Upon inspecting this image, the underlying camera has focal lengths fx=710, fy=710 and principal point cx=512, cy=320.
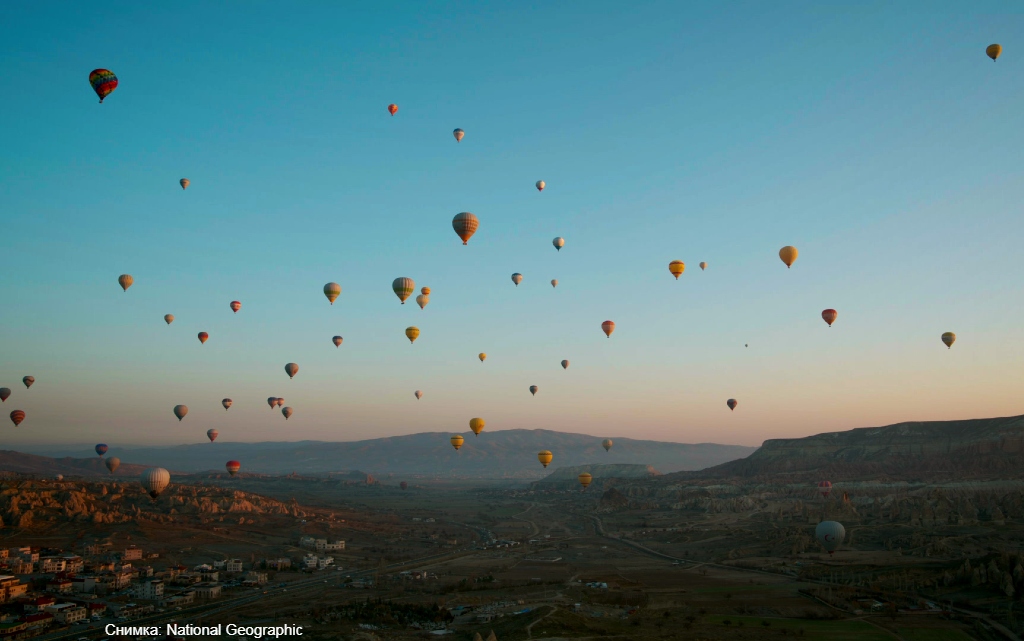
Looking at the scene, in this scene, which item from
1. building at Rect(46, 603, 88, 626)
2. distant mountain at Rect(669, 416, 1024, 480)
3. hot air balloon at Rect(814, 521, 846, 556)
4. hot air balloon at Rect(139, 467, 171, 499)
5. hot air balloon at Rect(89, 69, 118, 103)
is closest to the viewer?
building at Rect(46, 603, 88, 626)

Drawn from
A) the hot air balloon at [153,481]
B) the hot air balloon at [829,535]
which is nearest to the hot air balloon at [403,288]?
the hot air balloon at [153,481]

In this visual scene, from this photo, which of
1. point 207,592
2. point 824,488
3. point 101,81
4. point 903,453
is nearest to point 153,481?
point 207,592

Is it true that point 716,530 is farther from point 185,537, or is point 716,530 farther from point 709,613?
point 185,537

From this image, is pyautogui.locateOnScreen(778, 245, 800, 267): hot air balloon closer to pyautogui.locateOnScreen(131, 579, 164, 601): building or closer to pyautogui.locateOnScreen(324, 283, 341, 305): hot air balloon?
pyautogui.locateOnScreen(324, 283, 341, 305): hot air balloon

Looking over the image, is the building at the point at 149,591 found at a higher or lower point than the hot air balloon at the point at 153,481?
lower

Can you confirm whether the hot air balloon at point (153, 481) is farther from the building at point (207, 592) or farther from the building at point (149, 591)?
the building at point (207, 592)

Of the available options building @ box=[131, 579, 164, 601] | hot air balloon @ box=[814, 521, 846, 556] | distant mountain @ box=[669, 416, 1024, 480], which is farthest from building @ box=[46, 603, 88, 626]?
distant mountain @ box=[669, 416, 1024, 480]
